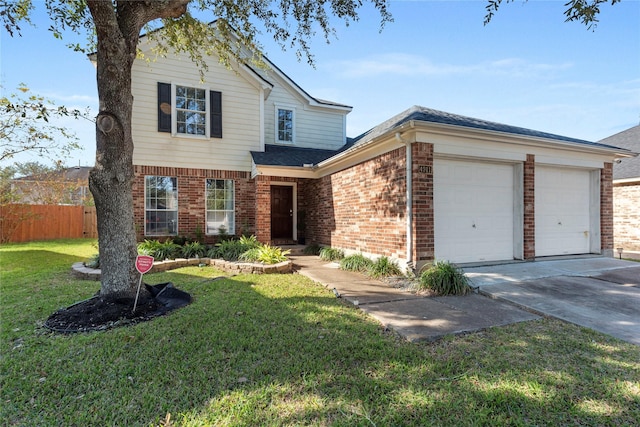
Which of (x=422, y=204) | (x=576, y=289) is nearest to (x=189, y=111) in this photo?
(x=422, y=204)

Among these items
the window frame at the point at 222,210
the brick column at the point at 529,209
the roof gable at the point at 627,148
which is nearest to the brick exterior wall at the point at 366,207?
the window frame at the point at 222,210

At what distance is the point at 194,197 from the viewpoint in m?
10.3

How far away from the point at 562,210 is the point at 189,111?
38.7 feet

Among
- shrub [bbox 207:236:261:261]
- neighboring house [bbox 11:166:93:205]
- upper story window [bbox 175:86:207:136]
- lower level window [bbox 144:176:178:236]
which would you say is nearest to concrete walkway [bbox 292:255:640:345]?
shrub [bbox 207:236:261:261]

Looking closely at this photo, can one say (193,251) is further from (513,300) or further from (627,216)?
(627,216)

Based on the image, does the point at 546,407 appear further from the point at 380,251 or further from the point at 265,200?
the point at 265,200

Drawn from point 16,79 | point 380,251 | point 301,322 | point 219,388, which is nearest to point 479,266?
point 380,251

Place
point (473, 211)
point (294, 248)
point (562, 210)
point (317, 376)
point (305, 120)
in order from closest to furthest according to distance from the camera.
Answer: point (317, 376), point (473, 211), point (562, 210), point (294, 248), point (305, 120)

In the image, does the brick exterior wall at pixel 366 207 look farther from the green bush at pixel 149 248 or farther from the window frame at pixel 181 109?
the green bush at pixel 149 248

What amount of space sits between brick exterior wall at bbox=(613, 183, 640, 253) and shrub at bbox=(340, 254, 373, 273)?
1021 cm

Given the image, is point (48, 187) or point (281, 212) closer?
point (281, 212)

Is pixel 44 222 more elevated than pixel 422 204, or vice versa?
pixel 422 204

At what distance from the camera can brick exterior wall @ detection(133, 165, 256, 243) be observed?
31.8 feet

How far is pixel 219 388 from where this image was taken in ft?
8.55
